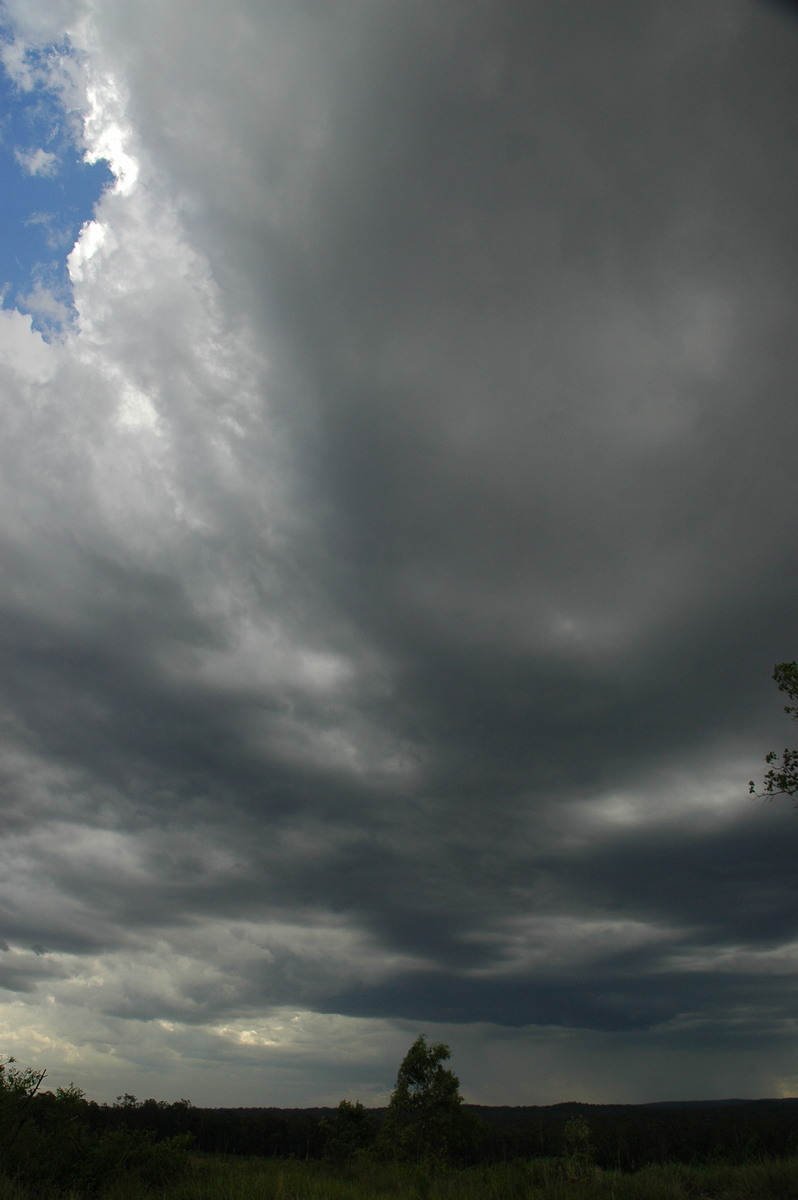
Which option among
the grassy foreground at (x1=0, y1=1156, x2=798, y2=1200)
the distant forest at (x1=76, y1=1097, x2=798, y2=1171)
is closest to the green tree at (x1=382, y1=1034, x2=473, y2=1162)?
the distant forest at (x1=76, y1=1097, x2=798, y2=1171)

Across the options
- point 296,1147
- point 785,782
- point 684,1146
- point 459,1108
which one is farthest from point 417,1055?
point 785,782

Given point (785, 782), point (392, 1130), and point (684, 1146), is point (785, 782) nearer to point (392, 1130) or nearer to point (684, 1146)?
point (392, 1130)

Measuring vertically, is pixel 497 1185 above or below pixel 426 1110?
above

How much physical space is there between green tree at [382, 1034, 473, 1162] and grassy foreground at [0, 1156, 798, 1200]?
4837cm

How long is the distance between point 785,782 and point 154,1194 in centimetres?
2136

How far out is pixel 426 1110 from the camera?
63281 mm

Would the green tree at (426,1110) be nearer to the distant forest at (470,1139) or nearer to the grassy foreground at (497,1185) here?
the distant forest at (470,1139)

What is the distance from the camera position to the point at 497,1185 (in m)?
16.3

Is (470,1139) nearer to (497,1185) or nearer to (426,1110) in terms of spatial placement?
(426,1110)

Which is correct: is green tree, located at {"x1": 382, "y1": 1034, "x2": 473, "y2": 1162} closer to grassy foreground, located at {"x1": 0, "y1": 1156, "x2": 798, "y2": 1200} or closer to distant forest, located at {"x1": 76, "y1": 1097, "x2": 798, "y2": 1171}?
distant forest, located at {"x1": 76, "y1": 1097, "x2": 798, "y2": 1171}

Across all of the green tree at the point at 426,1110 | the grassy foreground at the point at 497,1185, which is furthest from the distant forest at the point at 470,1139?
the grassy foreground at the point at 497,1185

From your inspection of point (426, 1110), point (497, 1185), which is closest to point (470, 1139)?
point (426, 1110)

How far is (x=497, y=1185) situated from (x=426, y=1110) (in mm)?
56978

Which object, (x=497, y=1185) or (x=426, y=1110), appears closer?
(x=497, y=1185)
